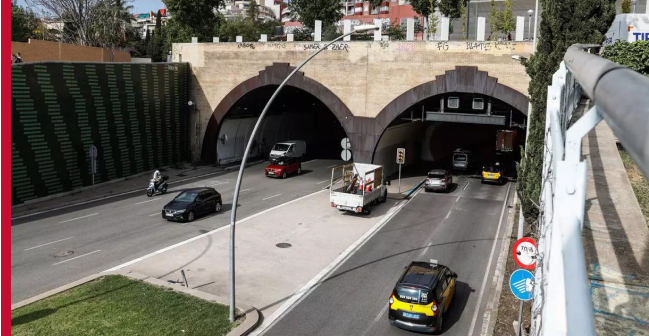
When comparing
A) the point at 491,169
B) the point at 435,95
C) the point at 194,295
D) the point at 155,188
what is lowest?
the point at 194,295

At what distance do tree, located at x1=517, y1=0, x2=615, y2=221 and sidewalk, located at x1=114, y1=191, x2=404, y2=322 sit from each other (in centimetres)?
904

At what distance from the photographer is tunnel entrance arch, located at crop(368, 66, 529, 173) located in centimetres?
3547

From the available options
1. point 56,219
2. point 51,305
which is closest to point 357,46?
point 56,219

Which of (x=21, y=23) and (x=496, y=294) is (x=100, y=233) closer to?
(x=496, y=294)

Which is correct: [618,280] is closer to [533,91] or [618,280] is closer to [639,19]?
[533,91]

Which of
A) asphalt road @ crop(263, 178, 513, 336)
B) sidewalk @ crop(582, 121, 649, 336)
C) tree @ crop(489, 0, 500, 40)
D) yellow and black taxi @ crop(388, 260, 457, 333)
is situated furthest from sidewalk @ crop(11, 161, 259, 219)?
sidewalk @ crop(582, 121, 649, 336)

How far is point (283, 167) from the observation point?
1694 inches

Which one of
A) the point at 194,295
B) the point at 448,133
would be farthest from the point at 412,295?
the point at 448,133

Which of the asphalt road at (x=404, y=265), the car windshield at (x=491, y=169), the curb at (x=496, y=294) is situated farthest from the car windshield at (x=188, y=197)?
the car windshield at (x=491, y=169)

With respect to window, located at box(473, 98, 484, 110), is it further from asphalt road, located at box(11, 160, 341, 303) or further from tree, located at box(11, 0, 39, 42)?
tree, located at box(11, 0, 39, 42)

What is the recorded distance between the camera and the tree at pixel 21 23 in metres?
65.9

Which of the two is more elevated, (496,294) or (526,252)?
(526,252)

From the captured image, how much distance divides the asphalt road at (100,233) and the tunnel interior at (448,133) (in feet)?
32.2

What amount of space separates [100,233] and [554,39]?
2312 centimetres
